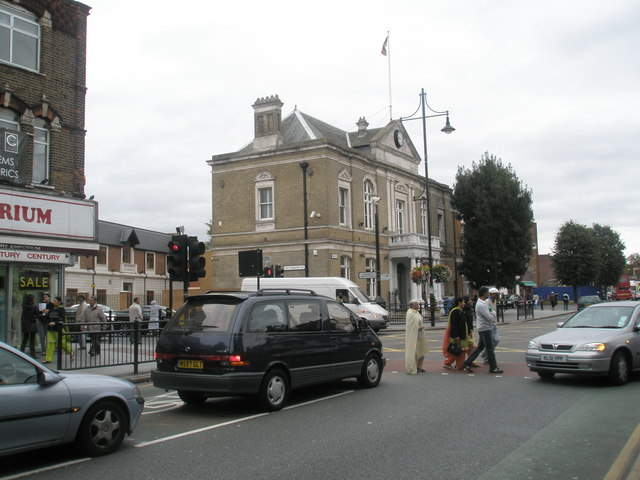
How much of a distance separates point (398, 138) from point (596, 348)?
118 feet

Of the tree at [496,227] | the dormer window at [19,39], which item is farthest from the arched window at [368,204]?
the dormer window at [19,39]

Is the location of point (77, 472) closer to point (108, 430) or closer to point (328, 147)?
point (108, 430)

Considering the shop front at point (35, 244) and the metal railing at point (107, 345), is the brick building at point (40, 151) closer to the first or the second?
the shop front at point (35, 244)

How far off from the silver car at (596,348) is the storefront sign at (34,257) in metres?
13.1

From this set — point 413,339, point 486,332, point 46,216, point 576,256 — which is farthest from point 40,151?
point 576,256

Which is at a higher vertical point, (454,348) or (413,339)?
(413,339)

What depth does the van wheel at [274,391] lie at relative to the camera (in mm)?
8828

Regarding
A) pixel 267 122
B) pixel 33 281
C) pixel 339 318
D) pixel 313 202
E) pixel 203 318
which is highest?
pixel 267 122

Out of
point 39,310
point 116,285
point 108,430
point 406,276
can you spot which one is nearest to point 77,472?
point 108,430

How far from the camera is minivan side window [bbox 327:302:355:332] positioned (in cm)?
1056

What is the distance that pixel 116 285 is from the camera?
53.0 meters

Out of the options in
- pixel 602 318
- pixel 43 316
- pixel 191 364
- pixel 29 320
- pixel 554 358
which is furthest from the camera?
pixel 43 316

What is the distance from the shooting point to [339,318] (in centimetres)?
1080

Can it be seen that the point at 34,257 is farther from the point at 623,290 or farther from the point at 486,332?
the point at 623,290
